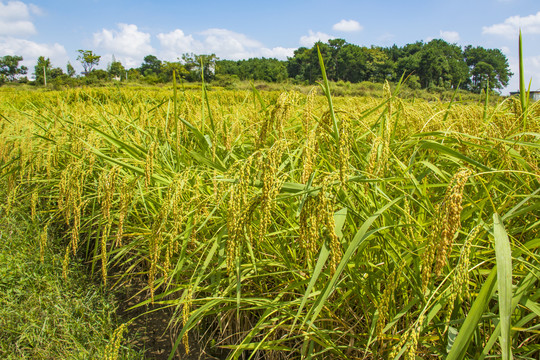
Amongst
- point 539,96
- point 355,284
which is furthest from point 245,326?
point 539,96

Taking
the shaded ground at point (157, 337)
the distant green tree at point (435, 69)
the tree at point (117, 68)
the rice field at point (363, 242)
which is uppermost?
the distant green tree at point (435, 69)

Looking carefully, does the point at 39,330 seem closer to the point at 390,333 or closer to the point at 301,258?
the point at 301,258

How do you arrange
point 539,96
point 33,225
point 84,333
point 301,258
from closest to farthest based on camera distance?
point 301,258 < point 84,333 < point 539,96 < point 33,225

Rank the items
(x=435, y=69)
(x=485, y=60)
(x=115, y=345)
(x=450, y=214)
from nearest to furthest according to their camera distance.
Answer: (x=450, y=214) < (x=115, y=345) < (x=435, y=69) < (x=485, y=60)

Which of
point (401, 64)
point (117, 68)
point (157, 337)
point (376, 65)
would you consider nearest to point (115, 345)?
point (157, 337)

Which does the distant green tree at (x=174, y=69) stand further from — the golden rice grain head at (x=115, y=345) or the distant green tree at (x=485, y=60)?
the distant green tree at (x=485, y=60)

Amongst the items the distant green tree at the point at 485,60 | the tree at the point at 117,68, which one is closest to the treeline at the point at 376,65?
the distant green tree at the point at 485,60

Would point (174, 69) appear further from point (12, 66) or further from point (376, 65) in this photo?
point (12, 66)

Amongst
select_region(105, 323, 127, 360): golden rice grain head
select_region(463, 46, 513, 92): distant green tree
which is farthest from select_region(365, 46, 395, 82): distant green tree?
select_region(105, 323, 127, 360): golden rice grain head

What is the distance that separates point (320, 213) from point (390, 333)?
77 centimetres

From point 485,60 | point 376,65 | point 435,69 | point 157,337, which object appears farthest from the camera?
point 485,60

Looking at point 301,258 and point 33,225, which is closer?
point 301,258

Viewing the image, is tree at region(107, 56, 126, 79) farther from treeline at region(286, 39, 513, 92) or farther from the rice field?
treeline at region(286, 39, 513, 92)

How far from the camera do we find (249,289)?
1816 millimetres
